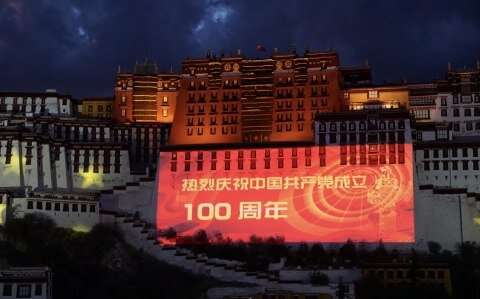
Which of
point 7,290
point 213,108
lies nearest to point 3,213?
point 7,290

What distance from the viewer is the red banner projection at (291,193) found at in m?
86.2

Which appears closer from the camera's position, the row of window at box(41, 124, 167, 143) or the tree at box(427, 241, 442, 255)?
the tree at box(427, 241, 442, 255)

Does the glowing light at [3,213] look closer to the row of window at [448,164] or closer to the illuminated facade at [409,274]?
the illuminated facade at [409,274]

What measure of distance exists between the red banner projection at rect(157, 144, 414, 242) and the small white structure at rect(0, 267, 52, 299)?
938 inches

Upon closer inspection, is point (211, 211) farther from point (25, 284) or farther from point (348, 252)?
point (25, 284)

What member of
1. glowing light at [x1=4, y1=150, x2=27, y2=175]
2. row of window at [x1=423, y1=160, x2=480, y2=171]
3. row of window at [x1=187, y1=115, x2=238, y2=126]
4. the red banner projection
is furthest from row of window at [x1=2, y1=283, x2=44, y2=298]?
row of window at [x1=423, y1=160, x2=480, y2=171]

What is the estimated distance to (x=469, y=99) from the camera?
101 metres

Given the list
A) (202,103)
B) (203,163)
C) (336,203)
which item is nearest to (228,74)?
(202,103)

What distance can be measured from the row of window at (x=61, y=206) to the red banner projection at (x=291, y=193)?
7.75 metres

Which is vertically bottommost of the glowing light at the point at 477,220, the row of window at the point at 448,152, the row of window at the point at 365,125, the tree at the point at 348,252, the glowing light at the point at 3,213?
the tree at the point at 348,252

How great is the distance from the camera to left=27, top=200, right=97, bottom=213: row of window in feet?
270

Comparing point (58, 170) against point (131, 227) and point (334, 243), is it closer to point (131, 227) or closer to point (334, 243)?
point (131, 227)

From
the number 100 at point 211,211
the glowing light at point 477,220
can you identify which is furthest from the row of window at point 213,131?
the glowing light at point 477,220

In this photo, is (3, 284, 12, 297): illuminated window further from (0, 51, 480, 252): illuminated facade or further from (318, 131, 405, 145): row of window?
(318, 131, 405, 145): row of window
